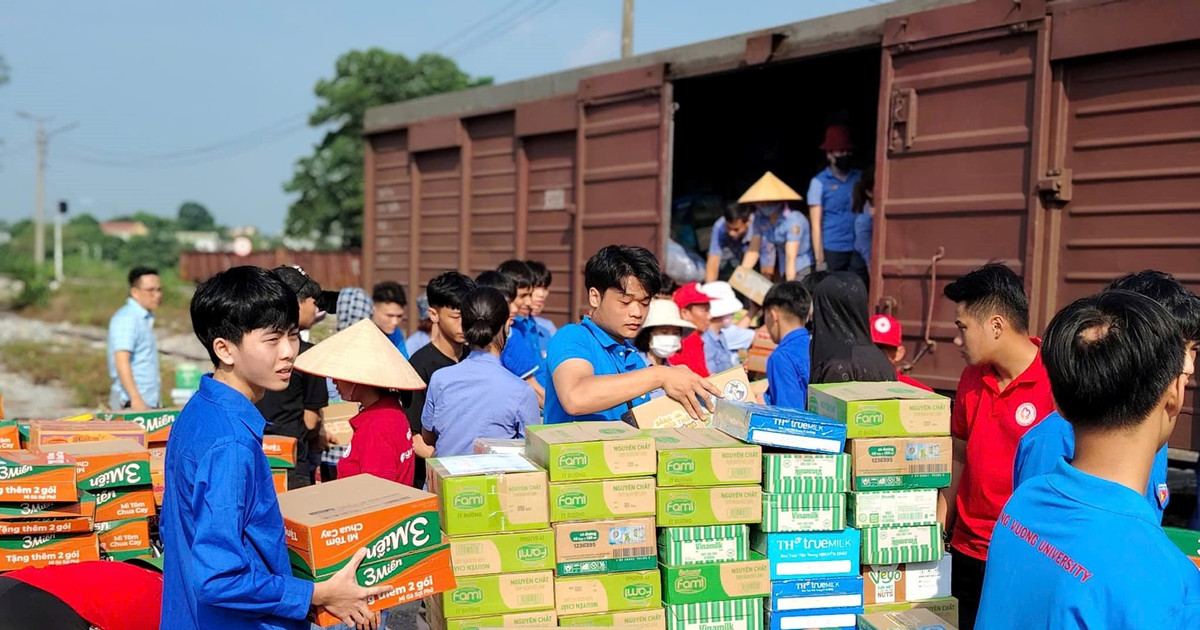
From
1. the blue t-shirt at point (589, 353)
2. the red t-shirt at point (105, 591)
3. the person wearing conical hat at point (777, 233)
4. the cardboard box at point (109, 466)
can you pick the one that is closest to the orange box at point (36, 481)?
the cardboard box at point (109, 466)

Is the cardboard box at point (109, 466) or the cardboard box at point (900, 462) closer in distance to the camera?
the cardboard box at point (900, 462)

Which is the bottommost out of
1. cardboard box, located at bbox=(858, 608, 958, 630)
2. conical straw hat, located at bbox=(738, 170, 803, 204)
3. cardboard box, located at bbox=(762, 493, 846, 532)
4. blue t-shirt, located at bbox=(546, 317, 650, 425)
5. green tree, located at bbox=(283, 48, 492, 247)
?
cardboard box, located at bbox=(858, 608, 958, 630)

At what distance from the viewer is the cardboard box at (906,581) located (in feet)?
9.71

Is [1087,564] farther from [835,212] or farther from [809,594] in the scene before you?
[835,212]

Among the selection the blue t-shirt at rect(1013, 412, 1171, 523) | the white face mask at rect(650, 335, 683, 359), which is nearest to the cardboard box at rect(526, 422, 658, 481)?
the blue t-shirt at rect(1013, 412, 1171, 523)

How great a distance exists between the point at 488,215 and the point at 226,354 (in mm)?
6903

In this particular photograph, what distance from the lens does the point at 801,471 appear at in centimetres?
286

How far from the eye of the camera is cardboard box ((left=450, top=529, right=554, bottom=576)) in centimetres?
267

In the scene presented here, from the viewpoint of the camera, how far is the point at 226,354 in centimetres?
227

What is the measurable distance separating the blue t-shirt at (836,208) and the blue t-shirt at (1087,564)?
5.79 metres

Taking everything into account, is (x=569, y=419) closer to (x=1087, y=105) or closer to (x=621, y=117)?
(x=1087, y=105)

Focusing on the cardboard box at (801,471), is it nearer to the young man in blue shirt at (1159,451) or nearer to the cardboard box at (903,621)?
the cardboard box at (903,621)

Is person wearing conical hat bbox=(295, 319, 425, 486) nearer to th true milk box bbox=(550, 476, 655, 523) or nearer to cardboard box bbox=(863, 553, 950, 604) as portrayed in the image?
th true milk box bbox=(550, 476, 655, 523)

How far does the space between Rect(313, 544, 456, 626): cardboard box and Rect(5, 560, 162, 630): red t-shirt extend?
2.50 feet
